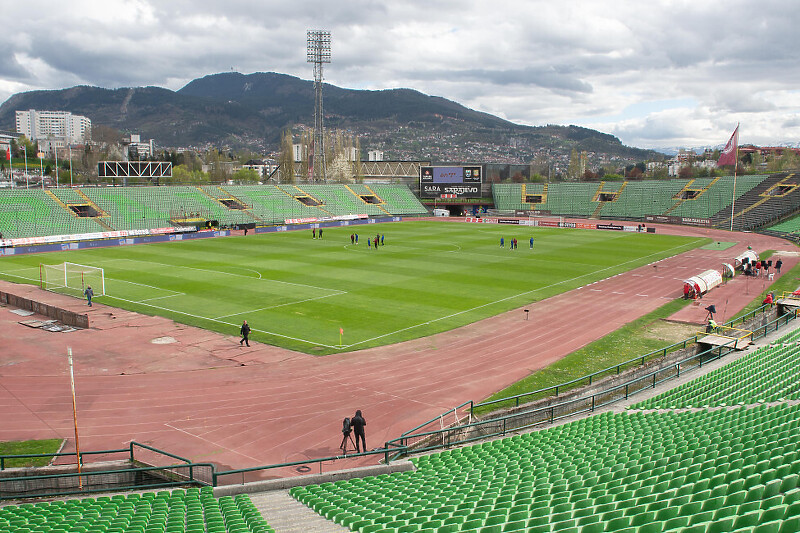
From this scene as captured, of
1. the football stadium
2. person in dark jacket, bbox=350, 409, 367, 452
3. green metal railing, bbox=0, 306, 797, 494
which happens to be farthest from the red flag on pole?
person in dark jacket, bbox=350, 409, 367, 452

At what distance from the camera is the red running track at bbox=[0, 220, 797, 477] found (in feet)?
59.1

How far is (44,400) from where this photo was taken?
2052 centimetres

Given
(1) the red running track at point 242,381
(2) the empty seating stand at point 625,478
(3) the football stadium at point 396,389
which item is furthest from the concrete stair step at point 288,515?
(1) the red running track at point 242,381

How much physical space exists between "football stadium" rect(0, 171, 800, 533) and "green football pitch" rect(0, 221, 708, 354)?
325 mm

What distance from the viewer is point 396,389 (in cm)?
2203

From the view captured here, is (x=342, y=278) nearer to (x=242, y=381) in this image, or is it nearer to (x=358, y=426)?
(x=242, y=381)

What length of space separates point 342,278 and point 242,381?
21.4 metres

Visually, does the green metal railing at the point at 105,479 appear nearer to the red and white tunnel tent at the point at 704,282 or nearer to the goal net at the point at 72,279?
the goal net at the point at 72,279

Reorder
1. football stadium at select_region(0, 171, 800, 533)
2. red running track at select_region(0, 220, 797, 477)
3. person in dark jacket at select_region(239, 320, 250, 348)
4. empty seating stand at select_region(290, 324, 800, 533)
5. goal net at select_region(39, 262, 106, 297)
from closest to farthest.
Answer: empty seating stand at select_region(290, 324, 800, 533), football stadium at select_region(0, 171, 800, 533), red running track at select_region(0, 220, 797, 477), person in dark jacket at select_region(239, 320, 250, 348), goal net at select_region(39, 262, 106, 297)

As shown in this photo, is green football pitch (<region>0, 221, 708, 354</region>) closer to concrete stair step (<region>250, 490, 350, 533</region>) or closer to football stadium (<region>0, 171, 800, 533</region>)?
football stadium (<region>0, 171, 800, 533</region>)

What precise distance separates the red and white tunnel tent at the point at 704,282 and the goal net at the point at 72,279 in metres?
37.7

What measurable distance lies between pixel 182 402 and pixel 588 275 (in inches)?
1353

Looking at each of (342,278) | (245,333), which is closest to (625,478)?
(245,333)

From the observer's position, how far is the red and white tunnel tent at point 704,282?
3784 cm
